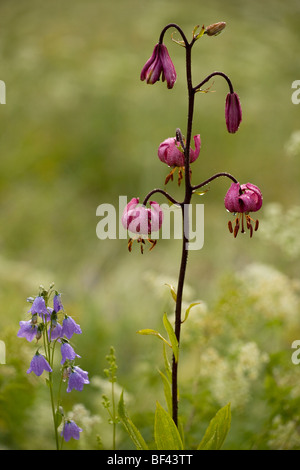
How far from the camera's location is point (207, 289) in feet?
8.33

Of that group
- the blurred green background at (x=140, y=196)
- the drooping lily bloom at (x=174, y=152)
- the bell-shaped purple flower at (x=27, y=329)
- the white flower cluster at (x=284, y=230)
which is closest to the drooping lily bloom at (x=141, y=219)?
the drooping lily bloom at (x=174, y=152)

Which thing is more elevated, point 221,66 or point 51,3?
point 51,3

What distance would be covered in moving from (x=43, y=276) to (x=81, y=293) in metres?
0.32

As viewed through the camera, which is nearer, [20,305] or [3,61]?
[20,305]

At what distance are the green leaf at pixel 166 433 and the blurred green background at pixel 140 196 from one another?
Result: 0.60 feet

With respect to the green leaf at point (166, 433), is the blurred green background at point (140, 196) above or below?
above

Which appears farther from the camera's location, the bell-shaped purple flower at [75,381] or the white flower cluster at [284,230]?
the white flower cluster at [284,230]

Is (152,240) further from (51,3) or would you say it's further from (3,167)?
(51,3)

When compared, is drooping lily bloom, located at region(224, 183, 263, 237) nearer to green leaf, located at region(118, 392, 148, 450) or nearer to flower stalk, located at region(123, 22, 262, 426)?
flower stalk, located at region(123, 22, 262, 426)

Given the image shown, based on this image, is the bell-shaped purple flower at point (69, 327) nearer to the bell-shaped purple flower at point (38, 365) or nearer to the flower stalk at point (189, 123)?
the bell-shaped purple flower at point (38, 365)

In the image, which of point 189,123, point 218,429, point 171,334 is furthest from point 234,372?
point 189,123

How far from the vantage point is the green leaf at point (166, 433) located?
98cm

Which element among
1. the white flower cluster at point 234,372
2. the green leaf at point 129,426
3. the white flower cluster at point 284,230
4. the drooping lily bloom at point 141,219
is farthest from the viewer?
the white flower cluster at point 284,230

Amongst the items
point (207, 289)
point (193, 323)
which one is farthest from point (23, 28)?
point (193, 323)
